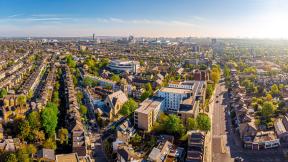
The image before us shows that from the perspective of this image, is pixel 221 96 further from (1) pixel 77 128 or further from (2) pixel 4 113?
(2) pixel 4 113

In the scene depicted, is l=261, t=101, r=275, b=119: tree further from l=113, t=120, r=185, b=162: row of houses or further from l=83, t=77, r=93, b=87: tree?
l=83, t=77, r=93, b=87: tree

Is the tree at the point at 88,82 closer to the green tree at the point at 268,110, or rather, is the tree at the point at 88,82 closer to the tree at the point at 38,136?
the tree at the point at 38,136

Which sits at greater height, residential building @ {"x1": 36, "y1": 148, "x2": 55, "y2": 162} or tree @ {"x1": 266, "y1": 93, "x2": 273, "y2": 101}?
tree @ {"x1": 266, "y1": 93, "x2": 273, "y2": 101}

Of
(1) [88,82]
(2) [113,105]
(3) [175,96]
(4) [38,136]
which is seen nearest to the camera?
(4) [38,136]

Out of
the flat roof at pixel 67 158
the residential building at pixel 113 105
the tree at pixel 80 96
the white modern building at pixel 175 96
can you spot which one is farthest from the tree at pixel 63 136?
the white modern building at pixel 175 96

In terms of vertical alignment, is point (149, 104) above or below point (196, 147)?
above

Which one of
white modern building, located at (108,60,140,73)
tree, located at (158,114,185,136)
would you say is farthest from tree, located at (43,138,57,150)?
white modern building, located at (108,60,140,73)

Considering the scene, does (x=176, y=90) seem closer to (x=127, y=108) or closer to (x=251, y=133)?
(x=127, y=108)

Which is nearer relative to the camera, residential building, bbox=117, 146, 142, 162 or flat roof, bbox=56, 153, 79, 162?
flat roof, bbox=56, 153, 79, 162

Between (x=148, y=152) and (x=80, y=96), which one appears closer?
(x=148, y=152)

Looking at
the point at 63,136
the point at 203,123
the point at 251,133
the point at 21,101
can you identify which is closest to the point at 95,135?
the point at 63,136

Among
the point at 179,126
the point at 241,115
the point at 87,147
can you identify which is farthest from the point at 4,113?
the point at 241,115
